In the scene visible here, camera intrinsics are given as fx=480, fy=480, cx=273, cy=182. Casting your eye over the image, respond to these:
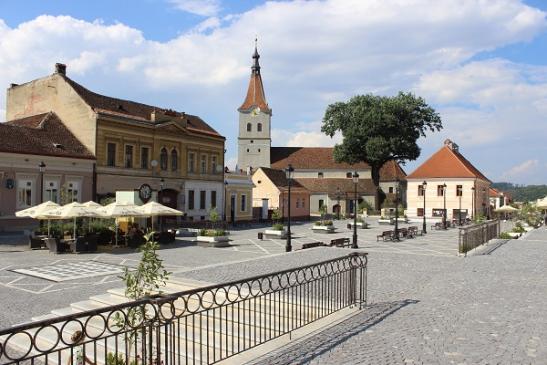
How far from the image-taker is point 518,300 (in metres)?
11.0

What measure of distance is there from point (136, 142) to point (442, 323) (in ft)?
98.0

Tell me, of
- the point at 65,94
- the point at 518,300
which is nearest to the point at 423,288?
the point at 518,300

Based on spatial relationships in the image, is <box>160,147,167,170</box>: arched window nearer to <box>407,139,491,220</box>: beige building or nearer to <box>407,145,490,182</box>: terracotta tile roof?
<box>407,139,491,220</box>: beige building

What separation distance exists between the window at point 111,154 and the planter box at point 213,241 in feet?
41.5

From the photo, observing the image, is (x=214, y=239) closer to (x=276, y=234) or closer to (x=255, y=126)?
(x=276, y=234)

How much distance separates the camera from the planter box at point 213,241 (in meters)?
23.5

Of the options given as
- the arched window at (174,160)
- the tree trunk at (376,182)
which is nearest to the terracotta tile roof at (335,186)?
the tree trunk at (376,182)

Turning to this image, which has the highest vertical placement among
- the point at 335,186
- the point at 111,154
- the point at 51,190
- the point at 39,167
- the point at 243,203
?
the point at 111,154

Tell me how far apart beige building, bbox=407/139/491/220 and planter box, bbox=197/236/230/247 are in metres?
36.3

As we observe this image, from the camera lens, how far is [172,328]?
21.0 feet

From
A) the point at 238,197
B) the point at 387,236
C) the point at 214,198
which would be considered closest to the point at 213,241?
the point at 387,236

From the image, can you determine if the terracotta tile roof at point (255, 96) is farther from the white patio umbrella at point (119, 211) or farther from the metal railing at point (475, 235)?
the white patio umbrella at point (119, 211)

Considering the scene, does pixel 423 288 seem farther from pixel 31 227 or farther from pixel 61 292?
pixel 31 227

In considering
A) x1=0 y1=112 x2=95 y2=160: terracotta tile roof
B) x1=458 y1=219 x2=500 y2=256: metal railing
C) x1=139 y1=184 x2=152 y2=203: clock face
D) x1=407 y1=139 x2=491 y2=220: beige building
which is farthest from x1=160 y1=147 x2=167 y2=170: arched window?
x1=407 y1=139 x2=491 y2=220: beige building
